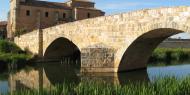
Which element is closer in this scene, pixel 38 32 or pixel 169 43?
pixel 38 32

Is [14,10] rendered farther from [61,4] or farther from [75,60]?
[75,60]

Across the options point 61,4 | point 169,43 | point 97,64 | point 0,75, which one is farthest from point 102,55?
point 61,4

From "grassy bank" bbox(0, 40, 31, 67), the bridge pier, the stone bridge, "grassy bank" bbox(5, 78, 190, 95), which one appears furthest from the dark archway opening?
"grassy bank" bbox(5, 78, 190, 95)

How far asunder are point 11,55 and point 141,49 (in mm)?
10092

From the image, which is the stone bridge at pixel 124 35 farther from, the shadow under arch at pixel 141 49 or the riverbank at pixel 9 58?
the riverbank at pixel 9 58

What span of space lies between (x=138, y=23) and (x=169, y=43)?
832 inches

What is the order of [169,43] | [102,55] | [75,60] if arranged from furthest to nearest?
[169,43], [75,60], [102,55]

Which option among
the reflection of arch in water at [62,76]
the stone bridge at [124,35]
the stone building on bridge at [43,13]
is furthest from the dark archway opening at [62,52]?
the stone building on bridge at [43,13]

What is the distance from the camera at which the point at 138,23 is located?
53.0 ft

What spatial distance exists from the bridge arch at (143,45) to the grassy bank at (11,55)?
7.91 metres

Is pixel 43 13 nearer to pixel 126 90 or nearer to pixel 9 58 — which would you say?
pixel 9 58

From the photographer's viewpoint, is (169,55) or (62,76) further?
(169,55)

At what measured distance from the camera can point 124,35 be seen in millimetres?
17062

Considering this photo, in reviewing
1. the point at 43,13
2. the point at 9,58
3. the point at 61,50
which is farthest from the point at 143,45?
the point at 43,13
